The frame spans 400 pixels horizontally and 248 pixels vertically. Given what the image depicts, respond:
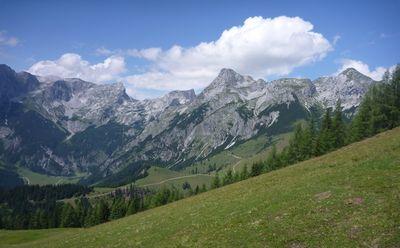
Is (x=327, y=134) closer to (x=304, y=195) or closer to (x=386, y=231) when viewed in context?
(x=304, y=195)

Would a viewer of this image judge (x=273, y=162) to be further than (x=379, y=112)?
Yes

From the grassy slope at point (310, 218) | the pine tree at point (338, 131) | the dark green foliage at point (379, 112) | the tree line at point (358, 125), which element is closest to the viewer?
the grassy slope at point (310, 218)

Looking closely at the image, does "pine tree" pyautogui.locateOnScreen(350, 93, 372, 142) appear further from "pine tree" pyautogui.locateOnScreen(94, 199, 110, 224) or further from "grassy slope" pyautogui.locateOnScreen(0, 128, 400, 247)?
"pine tree" pyautogui.locateOnScreen(94, 199, 110, 224)

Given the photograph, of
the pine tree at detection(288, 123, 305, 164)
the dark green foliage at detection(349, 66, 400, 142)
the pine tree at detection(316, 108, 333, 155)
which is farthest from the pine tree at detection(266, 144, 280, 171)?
the dark green foliage at detection(349, 66, 400, 142)

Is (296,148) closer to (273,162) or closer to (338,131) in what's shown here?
(273,162)

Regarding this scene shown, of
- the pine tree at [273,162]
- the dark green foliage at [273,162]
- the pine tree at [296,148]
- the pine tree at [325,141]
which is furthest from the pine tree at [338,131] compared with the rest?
the pine tree at [273,162]

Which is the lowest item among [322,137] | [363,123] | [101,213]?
[101,213]

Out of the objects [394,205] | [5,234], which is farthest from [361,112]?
[5,234]

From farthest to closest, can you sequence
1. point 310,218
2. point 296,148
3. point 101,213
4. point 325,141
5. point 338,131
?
point 101,213 < point 296,148 < point 338,131 < point 325,141 < point 310,218

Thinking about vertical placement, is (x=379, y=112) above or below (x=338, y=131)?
above

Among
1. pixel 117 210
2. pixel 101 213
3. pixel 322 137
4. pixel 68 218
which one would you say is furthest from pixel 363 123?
pixel 68 218

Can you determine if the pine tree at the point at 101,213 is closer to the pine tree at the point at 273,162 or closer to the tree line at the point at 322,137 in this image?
the tree line at the point at 322,137

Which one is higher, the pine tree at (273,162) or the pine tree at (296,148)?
the pine tree at (296,148)

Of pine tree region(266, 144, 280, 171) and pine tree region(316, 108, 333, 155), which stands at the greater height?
pine tree region(316, 108, 333, 155)
